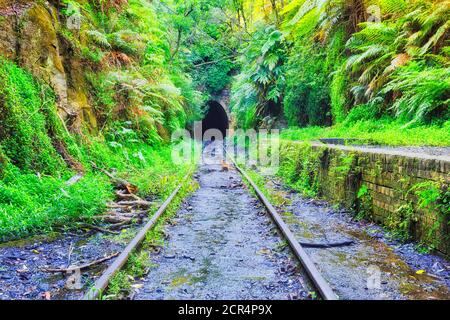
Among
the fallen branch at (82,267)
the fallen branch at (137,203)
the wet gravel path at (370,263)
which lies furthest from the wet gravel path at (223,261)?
the fallen branch at (137,203)

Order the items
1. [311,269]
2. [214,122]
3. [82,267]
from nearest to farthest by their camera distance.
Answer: [311,269], [82,267], [214,122]

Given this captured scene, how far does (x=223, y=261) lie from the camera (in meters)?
4.16

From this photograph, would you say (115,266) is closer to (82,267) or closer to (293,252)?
(82,267)

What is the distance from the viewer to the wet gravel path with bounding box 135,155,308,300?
10.9 ft

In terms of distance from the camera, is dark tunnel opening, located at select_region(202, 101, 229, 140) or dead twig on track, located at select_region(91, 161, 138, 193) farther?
dark tunnel opening, located at select_region(202, 101, 229, 140)

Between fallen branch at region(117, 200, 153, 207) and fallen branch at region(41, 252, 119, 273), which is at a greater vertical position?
fallen branch at region(117, 200, 153, 207)

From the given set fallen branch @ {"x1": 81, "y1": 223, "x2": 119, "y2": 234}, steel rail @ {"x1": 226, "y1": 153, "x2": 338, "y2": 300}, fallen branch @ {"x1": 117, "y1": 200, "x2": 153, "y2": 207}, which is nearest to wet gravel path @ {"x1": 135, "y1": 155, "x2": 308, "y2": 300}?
steel rail @ {"x1": 226, "y1": 153, "x2": 338, "y2": 300}

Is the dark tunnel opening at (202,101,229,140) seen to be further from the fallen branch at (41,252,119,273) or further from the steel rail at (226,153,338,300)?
the fallen branch at (41,252,119,273)

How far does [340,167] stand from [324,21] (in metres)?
7.90

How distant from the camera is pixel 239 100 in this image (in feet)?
76.3

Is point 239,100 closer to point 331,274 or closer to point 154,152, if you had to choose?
point 154,152

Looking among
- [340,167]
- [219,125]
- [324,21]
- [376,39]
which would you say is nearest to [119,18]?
[324,21]

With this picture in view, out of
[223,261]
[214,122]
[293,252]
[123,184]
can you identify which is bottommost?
[223,261]

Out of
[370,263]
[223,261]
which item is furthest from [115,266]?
[370,263]
